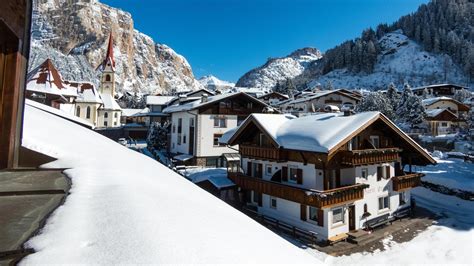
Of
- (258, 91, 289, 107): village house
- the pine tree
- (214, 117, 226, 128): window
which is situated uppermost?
(258, 91, 289, 107): village house

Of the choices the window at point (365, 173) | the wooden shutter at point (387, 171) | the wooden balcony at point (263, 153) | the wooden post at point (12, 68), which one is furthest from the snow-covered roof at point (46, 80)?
the wooden post at point (12, 68)

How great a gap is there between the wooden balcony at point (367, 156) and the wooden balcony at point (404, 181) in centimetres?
191

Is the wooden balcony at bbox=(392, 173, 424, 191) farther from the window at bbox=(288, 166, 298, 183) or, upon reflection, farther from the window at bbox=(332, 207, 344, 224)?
the window at bbox=(288, 166, 298, 183)

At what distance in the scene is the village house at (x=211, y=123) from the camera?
33.9 metres

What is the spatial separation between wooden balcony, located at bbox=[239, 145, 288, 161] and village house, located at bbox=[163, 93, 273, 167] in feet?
35.0

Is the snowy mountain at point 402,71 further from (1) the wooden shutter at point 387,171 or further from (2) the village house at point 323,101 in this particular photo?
(1) the wooden shutter at point 387,171

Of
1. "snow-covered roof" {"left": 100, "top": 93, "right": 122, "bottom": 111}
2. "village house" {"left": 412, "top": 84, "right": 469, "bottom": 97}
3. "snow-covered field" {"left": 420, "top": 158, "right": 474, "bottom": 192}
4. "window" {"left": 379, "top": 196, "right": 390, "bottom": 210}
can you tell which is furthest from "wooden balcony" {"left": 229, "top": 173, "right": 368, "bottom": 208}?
"village house" {"left": 412, "top": 84, "right": 469, "bottom": 97}

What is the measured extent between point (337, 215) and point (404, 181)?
312 inches

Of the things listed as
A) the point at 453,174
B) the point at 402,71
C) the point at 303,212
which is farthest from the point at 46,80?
the point at 402,71

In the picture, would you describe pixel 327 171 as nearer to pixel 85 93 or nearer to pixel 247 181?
pixel 247 181

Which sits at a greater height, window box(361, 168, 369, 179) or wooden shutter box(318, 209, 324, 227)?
window box(361, 168, 369, 179)

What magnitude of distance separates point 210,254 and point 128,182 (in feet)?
6.29

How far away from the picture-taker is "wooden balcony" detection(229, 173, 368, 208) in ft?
53.6

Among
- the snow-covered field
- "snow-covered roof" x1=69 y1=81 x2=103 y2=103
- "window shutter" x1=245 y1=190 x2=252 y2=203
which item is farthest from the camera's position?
"snow-covered roof" x1=69 y1=81 x2=103 y2=103
